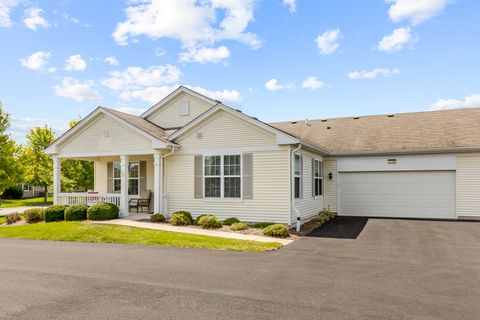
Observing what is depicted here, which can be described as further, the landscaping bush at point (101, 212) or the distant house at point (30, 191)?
the distant house at point (30, 191)

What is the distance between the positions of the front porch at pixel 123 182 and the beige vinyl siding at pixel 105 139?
47cm

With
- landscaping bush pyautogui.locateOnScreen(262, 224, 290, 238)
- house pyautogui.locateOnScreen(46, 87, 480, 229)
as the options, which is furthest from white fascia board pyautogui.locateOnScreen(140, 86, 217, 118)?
landscaping bush pyautogui.locateOnScreen(262, 224, 290, 238)

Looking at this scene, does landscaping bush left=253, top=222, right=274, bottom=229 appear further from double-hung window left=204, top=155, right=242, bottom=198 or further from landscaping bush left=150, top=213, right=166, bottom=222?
landscaping bush left=150, top=213, right=166, bottom=222

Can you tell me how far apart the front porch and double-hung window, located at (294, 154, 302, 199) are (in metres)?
5.69

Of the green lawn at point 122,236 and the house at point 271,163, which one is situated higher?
the house at point 271,163

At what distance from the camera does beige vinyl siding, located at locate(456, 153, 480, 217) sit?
1625cm

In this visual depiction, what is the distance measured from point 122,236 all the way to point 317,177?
31.9 ft

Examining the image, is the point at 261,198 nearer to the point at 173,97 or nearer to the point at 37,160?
the point at 173,97

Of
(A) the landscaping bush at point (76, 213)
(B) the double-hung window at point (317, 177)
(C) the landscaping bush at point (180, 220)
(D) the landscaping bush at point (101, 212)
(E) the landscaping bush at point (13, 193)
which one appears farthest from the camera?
(E) the landscaping bush at point (13, 193)

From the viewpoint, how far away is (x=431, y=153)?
1688cm

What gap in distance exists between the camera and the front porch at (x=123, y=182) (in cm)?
1546

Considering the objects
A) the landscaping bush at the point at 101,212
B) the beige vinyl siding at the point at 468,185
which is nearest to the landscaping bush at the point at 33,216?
the landscaping bush at the point at 101,212

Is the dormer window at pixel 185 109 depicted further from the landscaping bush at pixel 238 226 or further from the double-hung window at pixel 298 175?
the landscaping bush at pixel 238 226

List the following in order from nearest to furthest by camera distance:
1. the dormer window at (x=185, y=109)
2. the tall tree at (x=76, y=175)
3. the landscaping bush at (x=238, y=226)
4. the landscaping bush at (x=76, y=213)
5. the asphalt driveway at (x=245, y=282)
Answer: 1. the asphalt driveway at (x=245, y=282)
2. the landscaping bush at (x=238, y=226)
3. the landscaping bush at (x=76, y=213)
4. the dormer window at (x=185, y=109)
5. the tall tree at (x=76, y=175)
